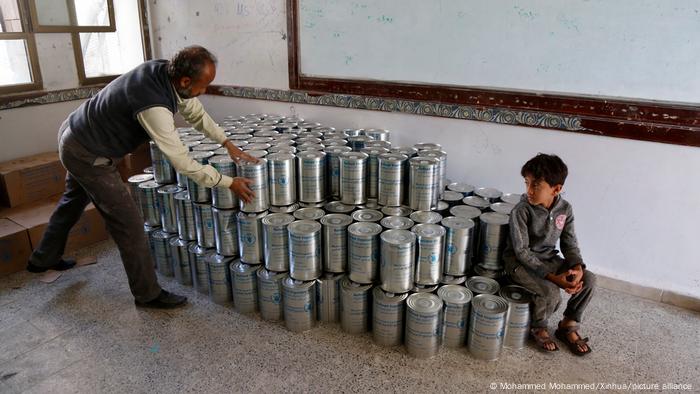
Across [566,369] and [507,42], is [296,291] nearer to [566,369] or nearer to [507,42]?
[566,369]

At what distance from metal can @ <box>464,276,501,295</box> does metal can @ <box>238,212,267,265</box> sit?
0.91m

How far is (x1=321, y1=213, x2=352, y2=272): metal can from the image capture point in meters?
1.91

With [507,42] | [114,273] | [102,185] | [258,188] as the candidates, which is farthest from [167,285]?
[507,42]

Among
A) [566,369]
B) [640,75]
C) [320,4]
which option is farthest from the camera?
[320,4]

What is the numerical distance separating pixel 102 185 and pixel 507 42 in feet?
6.62

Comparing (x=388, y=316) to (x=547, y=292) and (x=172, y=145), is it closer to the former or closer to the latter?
(x=547, y=292)

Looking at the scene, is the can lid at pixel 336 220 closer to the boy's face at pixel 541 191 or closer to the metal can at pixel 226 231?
the metal can at pixel 226 231

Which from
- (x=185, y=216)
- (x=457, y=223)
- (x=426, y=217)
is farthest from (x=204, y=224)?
(x=457, y=223)

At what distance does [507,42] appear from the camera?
89.9 inches

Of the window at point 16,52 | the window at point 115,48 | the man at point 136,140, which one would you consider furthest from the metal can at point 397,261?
the window at point 115,48

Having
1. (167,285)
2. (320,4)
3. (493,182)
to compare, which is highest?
(320,4)

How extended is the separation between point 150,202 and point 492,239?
68.0 inches

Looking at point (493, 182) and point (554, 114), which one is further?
point (493, 182)

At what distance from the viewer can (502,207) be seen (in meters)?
2.09
